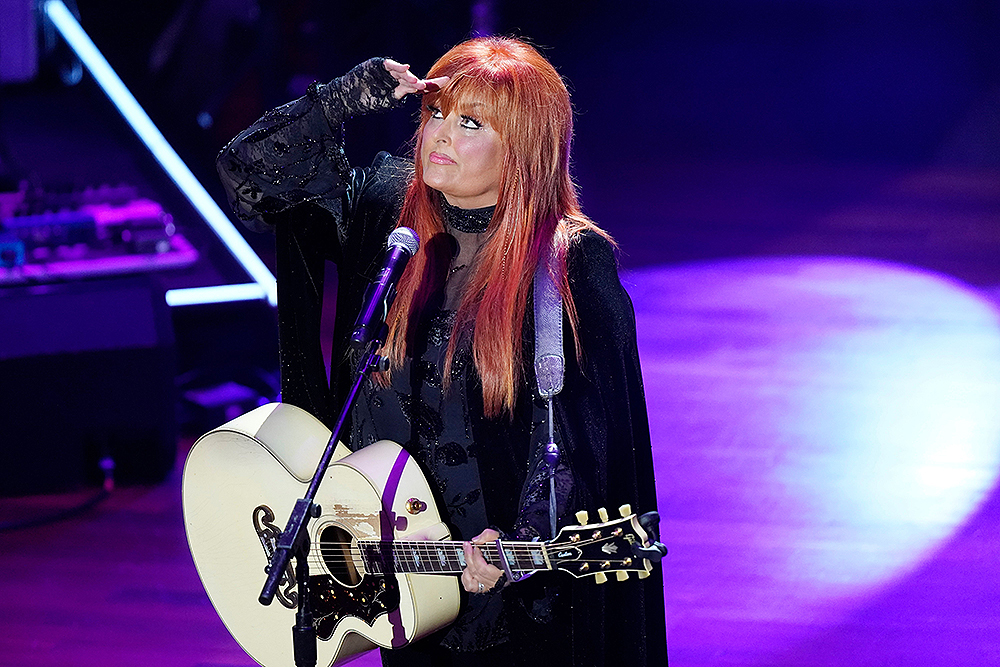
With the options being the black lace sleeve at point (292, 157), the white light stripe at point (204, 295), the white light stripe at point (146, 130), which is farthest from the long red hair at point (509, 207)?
the white light stripe at point (204, 295)

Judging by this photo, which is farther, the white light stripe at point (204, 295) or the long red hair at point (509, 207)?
the white light stripe at point (204, 295)

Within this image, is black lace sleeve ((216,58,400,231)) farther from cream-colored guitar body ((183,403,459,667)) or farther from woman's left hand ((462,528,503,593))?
woman's left hand ((462,528,503,593))

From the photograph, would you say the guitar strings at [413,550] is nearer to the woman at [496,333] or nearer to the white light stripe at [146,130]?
the woman at [496,333]

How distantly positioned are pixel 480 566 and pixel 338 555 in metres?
0.41

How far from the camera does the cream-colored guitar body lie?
8.17ft

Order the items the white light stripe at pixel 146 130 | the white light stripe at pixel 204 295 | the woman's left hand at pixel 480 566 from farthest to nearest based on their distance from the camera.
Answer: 1. the white light stripe at pixel 204 295
2. the white light stripe at pixel 146 130
3. the woman's left hand at pixel 480 566

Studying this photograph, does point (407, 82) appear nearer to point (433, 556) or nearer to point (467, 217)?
point (467, 217)

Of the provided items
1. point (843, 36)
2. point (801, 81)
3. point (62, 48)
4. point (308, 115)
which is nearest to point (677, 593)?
point (308, 115)

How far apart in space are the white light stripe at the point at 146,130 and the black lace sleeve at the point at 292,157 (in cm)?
270

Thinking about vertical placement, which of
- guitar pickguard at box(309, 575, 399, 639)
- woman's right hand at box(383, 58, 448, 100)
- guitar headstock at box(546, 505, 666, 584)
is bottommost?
guitar pickguard at box(309, 575, 399, 639)

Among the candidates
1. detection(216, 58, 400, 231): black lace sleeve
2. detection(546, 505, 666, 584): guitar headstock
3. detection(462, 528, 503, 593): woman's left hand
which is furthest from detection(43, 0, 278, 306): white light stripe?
detection(546, 505, 666, 584): guitar headstock

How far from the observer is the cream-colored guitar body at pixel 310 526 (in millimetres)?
2490

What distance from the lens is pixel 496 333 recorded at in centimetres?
251

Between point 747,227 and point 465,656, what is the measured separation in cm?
612
